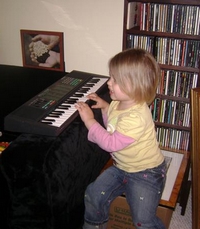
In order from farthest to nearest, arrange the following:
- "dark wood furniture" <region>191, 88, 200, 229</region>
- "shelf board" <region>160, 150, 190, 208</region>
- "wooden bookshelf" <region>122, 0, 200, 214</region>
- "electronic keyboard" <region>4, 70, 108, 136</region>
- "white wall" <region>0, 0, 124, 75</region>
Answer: "white wall" <region>0, 0, 124, 75</region> < "wooden bookshelf" <region>122, 0, 200, 214</region> < "shelf board" <region>160, 150, 190, 208</region> < "electronic keyboard" <region>4, 70, 108, 136</region> < "dark wood furniture" <region>191, 88, 200, 229</region>

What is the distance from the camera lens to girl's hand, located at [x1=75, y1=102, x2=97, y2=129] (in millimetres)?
1180

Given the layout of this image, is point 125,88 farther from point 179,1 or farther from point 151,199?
point 179,1

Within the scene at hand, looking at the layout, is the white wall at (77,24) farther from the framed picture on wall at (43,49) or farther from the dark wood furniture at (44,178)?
the dark wood furniture at (44,178)

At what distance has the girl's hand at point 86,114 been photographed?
1180mm

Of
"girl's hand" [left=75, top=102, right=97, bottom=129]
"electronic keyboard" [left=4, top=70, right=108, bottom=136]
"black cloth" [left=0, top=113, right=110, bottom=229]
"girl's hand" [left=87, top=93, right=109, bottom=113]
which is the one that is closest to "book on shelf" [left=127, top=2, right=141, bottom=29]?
"electronic keyboard" [left=4, top=70, right=108, bottom=136]

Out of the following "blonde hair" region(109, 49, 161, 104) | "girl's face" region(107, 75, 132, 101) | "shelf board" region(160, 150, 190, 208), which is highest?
"blonde hair" region(109, 49, 161, 104)

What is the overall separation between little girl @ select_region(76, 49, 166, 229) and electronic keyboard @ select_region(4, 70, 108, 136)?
9 cm

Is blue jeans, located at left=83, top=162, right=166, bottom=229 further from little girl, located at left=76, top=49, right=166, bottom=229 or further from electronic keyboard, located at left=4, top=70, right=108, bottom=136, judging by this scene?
electronic keyboard, located at left=4, top=70, right=108, bottom=136

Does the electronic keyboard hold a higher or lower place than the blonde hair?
lower

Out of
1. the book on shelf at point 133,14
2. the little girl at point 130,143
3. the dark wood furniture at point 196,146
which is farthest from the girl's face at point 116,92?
the book on shelf at point 133,14

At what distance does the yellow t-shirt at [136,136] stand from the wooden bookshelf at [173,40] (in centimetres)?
40

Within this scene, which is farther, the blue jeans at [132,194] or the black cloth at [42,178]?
the blue jeans at [132,194]

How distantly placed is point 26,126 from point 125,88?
1.38 feet

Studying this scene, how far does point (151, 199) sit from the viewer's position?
117cm
